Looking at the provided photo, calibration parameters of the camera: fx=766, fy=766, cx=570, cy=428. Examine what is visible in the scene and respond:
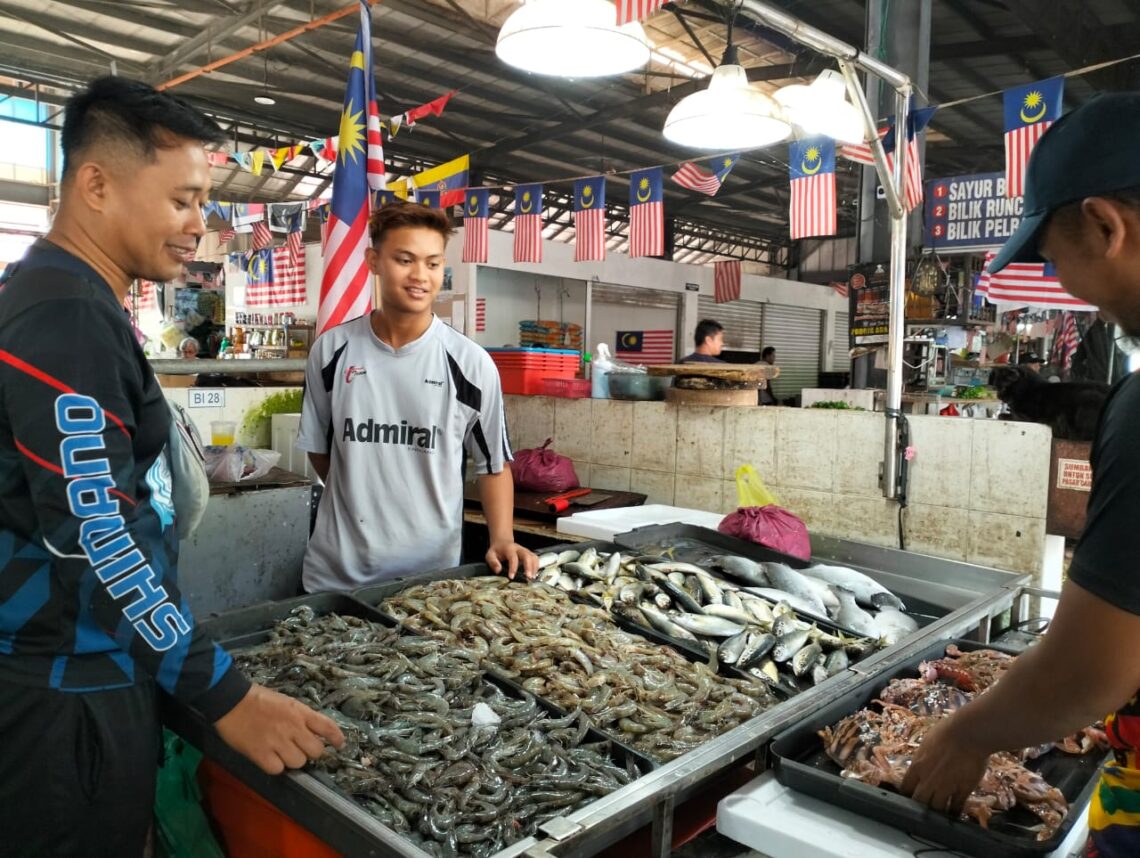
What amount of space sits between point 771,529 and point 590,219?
7.03 m

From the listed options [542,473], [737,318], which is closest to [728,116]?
[542,473]

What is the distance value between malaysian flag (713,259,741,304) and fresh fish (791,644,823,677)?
13.8 meters

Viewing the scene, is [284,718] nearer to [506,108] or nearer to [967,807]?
[967,807]

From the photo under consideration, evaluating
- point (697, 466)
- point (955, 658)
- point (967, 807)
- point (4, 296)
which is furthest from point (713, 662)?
point (697, 466)

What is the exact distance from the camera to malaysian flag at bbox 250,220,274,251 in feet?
40.3

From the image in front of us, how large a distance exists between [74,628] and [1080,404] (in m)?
5.66

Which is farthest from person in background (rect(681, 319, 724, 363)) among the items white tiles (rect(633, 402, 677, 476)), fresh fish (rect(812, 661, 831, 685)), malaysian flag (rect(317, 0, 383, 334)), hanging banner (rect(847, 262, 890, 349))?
fresh fish (rect(812, 661, 831, 685))

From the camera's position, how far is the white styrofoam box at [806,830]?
1531 millimetres

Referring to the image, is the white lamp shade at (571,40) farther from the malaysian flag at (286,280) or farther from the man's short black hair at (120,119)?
the malaysian flag at (286,280)

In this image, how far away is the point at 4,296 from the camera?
4.47ft

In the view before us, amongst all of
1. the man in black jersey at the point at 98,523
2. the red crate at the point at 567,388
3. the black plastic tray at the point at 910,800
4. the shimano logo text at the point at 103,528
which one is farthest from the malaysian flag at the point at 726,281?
the shimano logo text at the point at 103,528

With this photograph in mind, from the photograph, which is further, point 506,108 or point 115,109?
point 506,108

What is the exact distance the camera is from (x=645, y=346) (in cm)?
1486

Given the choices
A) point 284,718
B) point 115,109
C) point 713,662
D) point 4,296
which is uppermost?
point 115,109
